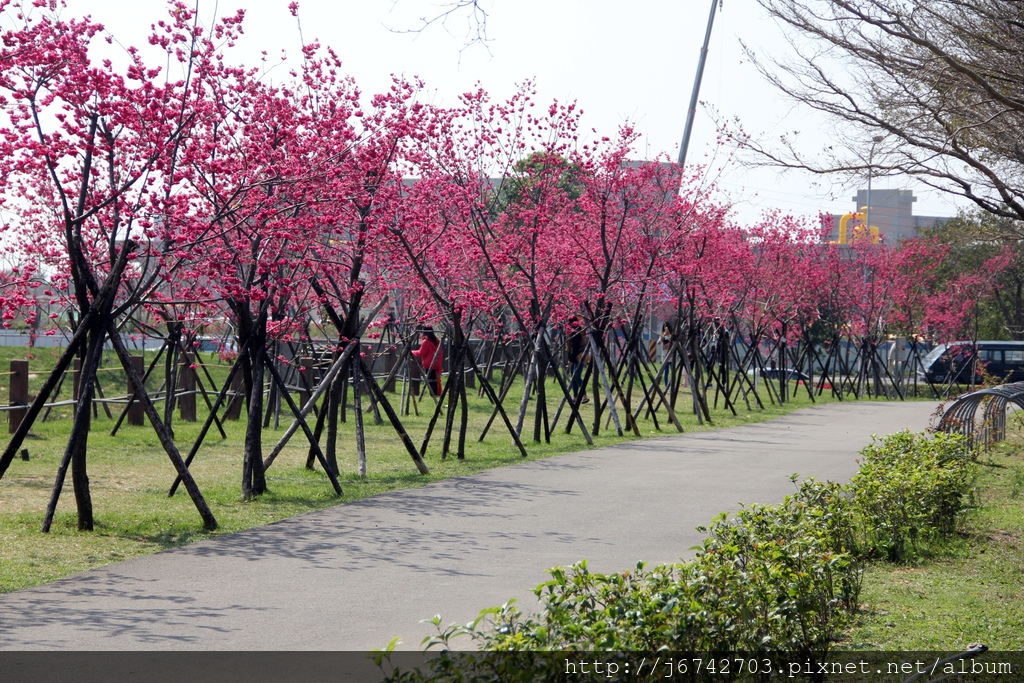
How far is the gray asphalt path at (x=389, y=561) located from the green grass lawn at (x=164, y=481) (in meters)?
0.36

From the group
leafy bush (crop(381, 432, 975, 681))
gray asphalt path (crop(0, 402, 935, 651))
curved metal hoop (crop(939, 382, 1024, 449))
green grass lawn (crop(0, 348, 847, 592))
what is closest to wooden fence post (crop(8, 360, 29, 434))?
green grass lawn (crop(0, 348, 847, 592))

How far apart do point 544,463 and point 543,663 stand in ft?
32.4

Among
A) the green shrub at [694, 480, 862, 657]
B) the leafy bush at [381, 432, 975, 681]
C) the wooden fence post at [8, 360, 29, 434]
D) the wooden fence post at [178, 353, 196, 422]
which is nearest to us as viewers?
the leafy bush at [381, 432, 975, 681]

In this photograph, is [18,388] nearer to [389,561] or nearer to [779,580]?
[389,561]

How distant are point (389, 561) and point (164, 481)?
193 inches

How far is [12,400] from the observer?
14.4 metres

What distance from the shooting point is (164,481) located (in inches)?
455

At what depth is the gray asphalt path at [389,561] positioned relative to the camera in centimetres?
573

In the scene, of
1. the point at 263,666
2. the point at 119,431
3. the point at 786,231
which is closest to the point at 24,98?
the point at 263,666

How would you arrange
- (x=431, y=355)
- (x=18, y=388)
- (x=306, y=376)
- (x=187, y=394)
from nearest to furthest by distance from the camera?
1. (x=18, y=388)
2. (x=187, y=394)
3. (x=306, y=376)
4. (x=431, y=355)

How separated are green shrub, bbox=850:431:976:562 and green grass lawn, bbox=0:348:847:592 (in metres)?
4.88

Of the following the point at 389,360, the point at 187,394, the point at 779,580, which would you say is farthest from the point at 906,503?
the point at 389,360

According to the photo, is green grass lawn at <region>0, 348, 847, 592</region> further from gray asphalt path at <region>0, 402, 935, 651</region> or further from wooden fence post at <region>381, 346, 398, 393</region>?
wooden fence post at <region>381, 346, 398, 393</region>

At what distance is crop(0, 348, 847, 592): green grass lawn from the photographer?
7.89 meters
